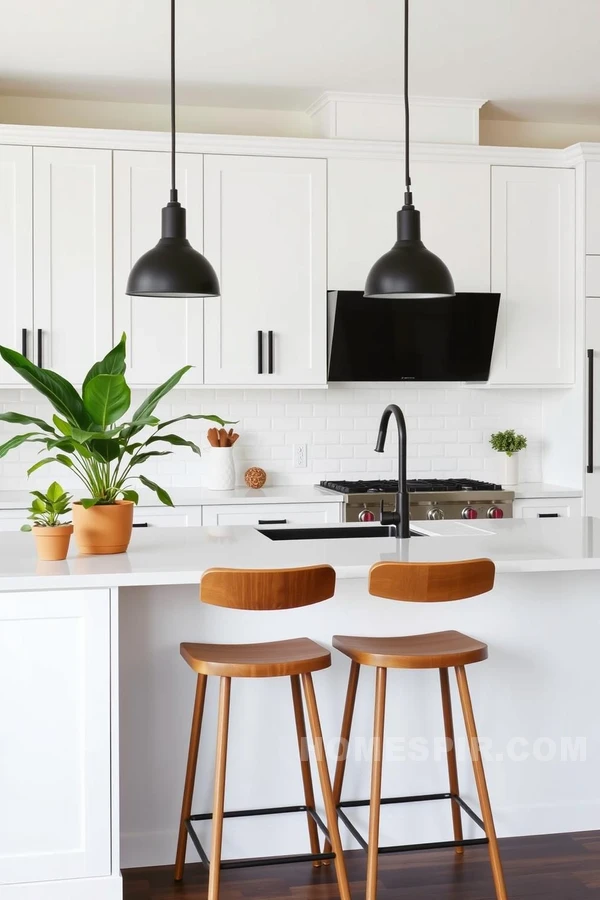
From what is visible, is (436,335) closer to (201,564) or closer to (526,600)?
(526,600)

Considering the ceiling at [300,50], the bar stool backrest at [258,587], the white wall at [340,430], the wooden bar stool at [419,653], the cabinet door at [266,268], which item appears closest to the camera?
the bar stool backrest at [258,587]

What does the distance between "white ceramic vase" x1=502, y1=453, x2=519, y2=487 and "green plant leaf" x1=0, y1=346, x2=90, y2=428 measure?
321 cm

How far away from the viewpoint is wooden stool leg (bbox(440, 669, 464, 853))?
3.12 m

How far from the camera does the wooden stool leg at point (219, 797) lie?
257 cm

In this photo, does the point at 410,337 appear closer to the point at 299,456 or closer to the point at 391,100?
the point at 299,456

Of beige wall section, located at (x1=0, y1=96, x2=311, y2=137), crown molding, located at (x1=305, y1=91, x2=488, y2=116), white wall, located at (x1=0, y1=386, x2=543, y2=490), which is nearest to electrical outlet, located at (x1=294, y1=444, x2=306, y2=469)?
white wall, located at (x1=0, y1=386, x2=543, y2=490)

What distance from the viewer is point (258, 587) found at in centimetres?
256

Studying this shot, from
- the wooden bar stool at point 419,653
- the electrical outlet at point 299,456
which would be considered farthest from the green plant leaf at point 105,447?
the electrical outlet at point 299,456

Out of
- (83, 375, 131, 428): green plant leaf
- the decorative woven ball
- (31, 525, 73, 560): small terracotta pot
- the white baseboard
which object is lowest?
the white baseboard

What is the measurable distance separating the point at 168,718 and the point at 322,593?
74cm

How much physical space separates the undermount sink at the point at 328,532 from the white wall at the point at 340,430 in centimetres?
171

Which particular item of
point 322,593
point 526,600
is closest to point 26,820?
point 322,593

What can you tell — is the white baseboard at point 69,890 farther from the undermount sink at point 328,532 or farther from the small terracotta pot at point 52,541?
the undermount sink at point 328,532

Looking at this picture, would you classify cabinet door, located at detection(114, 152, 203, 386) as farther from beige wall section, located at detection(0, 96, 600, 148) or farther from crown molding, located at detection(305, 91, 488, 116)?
crown molding, located at detection(305, 91, 488, 116)
